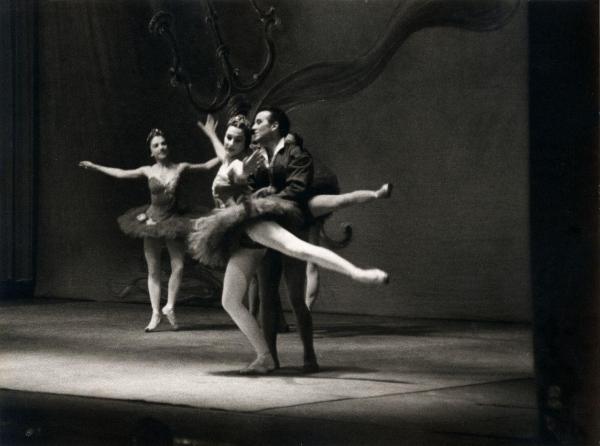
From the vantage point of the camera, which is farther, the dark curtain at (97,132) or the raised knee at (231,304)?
the dark curtain at (97,132)

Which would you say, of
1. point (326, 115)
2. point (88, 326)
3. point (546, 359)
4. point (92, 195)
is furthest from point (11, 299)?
point (546, 359)

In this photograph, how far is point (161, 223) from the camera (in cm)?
921

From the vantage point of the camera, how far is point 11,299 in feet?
41.0

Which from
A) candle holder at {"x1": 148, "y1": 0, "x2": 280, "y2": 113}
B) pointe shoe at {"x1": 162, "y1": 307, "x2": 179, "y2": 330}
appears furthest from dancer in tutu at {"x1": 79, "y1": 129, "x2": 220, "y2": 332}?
candle holder at {"x1": 148, "y1": 0, "x2": 280, "y2": 113}

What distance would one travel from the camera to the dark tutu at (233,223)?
21.3ft

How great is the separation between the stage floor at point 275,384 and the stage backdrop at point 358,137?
52 cm

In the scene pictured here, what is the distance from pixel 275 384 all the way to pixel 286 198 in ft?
3.34

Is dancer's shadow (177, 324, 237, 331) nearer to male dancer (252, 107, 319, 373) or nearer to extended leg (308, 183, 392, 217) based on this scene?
male dancer (252, 107, 319, 373)

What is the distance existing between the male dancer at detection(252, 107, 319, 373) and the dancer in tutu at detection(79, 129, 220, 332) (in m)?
2.08

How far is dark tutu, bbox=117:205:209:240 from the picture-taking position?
9.14 m

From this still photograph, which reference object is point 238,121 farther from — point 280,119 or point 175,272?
point 175,272

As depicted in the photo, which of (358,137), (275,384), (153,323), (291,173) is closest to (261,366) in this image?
(275,384)

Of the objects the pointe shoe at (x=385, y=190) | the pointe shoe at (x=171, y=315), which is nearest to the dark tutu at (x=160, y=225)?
the pointe shoe at (x=171, y=315)

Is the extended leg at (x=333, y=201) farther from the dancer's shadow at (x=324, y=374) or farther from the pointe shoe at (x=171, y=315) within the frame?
the pointe shoe at (x=171, y=315)
